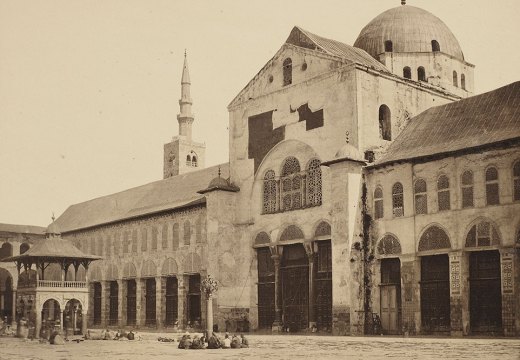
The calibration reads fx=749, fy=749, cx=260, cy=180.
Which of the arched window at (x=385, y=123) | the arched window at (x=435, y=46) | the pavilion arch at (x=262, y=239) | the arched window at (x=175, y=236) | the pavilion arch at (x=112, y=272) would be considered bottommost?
the pavilion arch at (x=112, y=272)

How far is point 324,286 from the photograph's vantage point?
32250 millimetres

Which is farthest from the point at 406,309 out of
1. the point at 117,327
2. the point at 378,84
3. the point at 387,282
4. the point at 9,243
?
the point at 9,243

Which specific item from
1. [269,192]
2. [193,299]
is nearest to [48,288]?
[193,299]

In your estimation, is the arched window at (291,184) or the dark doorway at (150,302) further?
the dark doorway at (150,302)

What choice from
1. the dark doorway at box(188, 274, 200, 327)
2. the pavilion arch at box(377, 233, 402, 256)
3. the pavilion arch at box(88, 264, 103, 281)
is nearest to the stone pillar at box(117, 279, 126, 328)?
the pavilion arch at box(88, 264, 103, 281)

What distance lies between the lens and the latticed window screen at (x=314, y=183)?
32781mm

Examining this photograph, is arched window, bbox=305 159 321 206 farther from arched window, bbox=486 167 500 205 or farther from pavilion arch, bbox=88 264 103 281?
pavilion arch, bbox=88 264 103 281

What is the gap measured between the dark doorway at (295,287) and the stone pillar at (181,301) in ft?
29.7

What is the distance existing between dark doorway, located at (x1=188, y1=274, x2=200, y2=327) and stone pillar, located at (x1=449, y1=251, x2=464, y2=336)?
17541 mm

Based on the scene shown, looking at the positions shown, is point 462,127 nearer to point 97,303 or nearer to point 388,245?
point 388,245

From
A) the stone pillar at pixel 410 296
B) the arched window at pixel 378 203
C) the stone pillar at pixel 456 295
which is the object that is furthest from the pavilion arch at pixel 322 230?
the stone pillar at pixel 456 295

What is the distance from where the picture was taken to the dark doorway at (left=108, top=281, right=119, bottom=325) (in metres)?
48.9

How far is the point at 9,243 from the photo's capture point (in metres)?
60.8

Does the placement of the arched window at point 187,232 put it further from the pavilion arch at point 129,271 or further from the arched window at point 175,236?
the pavilion arch at point 129,271
